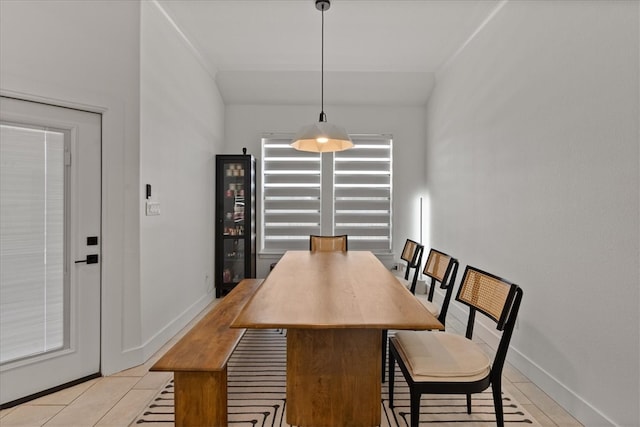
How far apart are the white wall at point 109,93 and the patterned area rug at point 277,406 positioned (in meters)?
0.72

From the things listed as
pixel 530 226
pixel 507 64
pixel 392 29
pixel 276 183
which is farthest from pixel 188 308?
pixel 507 64

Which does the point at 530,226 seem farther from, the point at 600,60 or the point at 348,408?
the point at 348,408

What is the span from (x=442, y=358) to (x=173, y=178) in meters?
2.83

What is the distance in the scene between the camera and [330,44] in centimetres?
374

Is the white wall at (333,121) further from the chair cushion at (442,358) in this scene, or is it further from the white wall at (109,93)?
the chair cushion at (442,358)

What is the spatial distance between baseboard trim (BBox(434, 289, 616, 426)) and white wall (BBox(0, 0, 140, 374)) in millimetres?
3002

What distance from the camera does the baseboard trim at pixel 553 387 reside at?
1.88m

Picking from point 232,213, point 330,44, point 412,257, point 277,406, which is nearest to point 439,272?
point 412,257

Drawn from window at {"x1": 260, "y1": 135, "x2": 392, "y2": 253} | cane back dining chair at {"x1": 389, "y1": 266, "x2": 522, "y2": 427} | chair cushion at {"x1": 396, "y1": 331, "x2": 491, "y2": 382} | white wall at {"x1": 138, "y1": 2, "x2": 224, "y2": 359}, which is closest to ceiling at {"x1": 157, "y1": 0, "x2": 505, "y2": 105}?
white wall at {"x1": 138, "y1": 2, "x2": 224, "y2": 359}

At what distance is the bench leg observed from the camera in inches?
72.1

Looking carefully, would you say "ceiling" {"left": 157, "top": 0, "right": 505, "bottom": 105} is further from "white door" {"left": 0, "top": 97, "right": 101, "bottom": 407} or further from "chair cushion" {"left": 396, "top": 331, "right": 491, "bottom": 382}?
"chair cushion" {"left": 396, "top": 331, "right": 491, "bottom": 382}

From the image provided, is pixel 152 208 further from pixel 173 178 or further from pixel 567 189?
pixel 567 189

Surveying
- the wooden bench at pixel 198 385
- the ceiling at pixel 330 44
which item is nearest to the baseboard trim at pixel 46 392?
the wooden bench at pixel 198 385

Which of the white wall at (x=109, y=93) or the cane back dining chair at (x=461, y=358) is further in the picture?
the white wall at (x=109, y=93)
